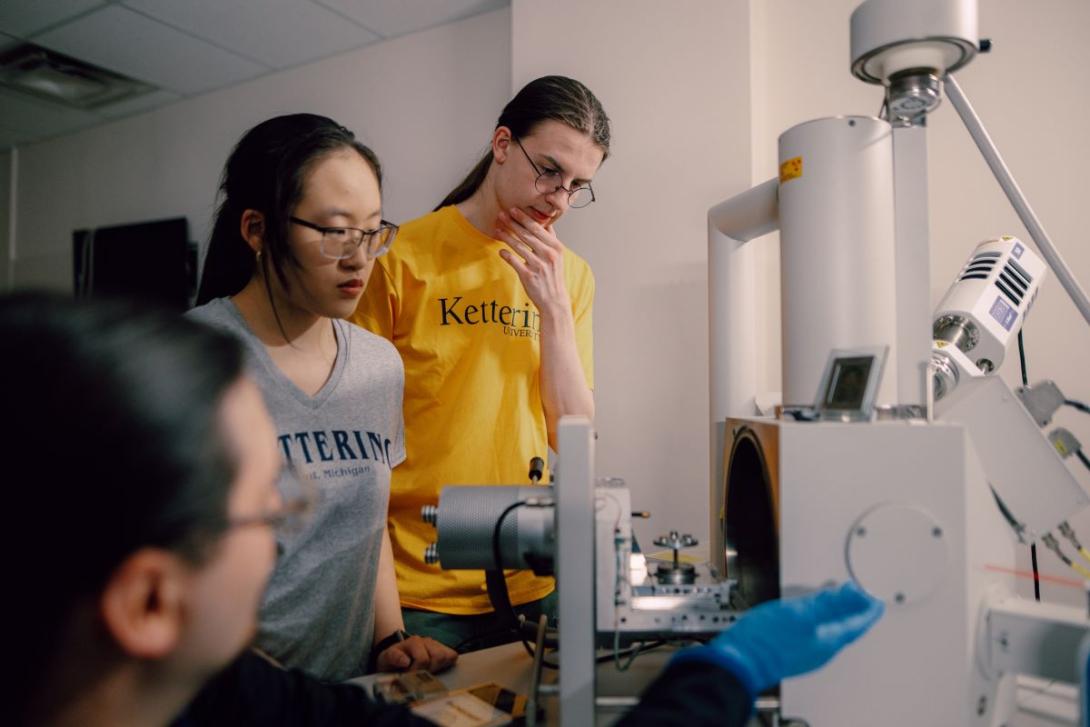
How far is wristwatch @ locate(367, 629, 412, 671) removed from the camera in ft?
3.44

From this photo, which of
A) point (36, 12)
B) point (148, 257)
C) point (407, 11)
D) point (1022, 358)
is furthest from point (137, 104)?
point (1022, 358)

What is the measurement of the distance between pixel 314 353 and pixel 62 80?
3184mm

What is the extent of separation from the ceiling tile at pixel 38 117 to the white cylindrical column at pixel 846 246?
4054 millimetres

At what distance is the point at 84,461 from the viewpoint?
0.41 metres

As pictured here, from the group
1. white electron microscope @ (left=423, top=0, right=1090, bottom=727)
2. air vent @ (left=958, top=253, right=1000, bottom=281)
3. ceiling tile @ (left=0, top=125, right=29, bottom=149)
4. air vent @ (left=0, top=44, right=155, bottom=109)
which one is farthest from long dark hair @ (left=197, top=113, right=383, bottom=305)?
ceiling tile @ (left=0, top=125, right=29, bottom=149)

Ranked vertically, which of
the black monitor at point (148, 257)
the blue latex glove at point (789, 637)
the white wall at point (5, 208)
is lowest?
the blue latex glove at point (789, 637)

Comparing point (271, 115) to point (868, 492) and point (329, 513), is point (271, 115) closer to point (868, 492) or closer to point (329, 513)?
point (329, 513)

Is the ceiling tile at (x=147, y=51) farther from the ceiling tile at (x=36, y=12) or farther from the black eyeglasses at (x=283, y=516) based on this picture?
the black eyeglasses at (x=283, y=516)

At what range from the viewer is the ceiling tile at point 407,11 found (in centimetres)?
250

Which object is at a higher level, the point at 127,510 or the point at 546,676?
the point at 127,510

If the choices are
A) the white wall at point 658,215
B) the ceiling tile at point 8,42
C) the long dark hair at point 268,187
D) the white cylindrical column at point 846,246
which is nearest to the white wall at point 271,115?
the white wall at point 658,215

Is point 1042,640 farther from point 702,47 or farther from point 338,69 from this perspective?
point 338,69

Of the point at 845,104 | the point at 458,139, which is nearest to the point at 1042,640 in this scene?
the point at 845,104

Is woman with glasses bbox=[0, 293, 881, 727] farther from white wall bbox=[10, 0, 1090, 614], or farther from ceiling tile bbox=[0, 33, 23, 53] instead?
ceiling tile bbox=[0, 33, 23, 53]
